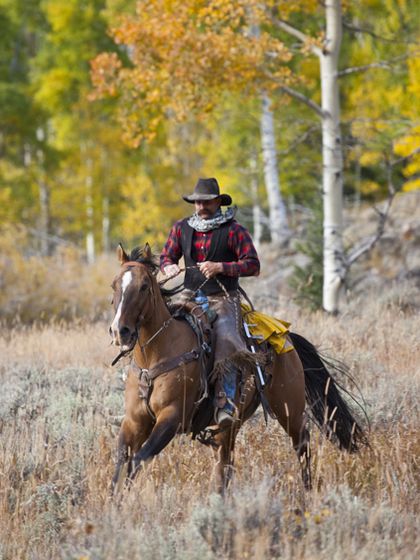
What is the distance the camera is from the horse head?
16.4ft

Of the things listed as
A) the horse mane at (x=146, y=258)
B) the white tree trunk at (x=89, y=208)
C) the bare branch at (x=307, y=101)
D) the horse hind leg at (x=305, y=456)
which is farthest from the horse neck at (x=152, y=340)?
the white tree trunk at (x=89, y=208)

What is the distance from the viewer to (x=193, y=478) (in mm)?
5539

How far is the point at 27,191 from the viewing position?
2845cm

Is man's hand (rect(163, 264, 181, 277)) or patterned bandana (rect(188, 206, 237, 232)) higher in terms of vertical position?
patterned bandana (rect(188, 206, 237, 232))

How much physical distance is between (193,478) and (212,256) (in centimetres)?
170

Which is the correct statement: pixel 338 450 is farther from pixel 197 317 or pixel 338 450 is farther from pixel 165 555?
pixel 165 555

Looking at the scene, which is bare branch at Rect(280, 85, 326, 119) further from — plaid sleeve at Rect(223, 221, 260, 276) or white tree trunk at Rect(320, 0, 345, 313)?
plaid sleeve at Rect(223, 221, 260, 276)

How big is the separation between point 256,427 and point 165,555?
3.52m

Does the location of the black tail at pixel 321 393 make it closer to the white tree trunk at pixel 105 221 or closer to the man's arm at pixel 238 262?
the man's arm at pixel 238 262

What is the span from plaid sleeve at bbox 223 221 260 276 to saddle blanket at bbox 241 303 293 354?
17.1 inches

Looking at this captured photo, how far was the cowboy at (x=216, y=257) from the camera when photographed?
6.01 meters

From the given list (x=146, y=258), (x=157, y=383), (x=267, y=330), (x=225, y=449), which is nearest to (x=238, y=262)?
(x=267, y=330)

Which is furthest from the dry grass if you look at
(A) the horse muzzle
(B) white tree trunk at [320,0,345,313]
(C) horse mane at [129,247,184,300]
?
(B) white tree trunk at [320,0,345,313]

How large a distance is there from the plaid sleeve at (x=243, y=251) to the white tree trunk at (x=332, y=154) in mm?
6160
